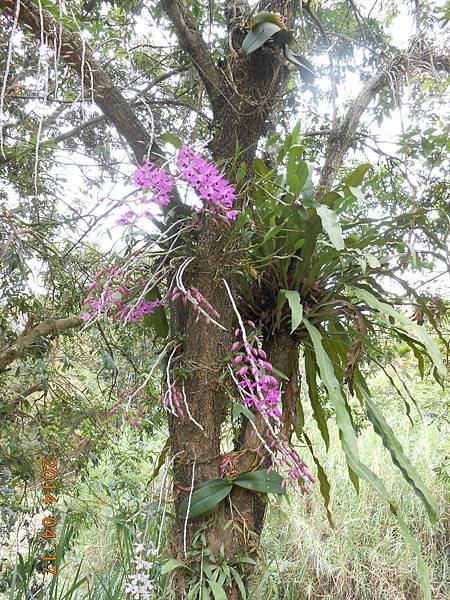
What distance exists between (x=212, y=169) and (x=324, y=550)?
1880 millimetres

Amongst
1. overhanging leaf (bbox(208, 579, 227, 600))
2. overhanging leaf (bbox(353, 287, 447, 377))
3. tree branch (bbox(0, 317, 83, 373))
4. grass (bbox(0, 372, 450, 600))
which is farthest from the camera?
grass (bbox(0, 372, 450, 600))

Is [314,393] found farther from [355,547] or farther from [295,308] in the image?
[355,547]

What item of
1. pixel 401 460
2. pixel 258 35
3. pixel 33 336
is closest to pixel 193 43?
pixel 258 35

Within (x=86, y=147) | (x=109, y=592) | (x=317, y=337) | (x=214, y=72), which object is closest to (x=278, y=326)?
(x=317, y=337)

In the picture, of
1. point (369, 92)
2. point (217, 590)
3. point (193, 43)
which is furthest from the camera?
point (369, 92)

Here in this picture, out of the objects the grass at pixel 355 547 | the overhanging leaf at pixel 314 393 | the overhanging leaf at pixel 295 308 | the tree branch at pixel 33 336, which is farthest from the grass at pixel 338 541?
the overhanging leaf at pixel 295 308

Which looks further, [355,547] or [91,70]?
[355,547]

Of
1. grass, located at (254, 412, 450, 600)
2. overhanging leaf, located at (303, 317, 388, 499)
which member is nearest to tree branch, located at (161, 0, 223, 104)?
overhanging leaf, located at (303, 317, 388, 499)

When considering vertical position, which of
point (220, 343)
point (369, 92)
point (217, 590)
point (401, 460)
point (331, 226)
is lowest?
point (217, 590)

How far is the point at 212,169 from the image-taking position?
0.69 metres

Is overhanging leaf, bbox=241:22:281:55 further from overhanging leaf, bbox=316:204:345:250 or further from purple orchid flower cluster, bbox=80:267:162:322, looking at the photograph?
purple orchid flower cluster, bbox=80:267:162:322

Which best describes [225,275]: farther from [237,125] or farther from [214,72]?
[214,72]

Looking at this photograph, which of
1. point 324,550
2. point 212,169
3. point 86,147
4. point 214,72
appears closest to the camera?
point 212,169

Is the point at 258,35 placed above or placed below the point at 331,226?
above
